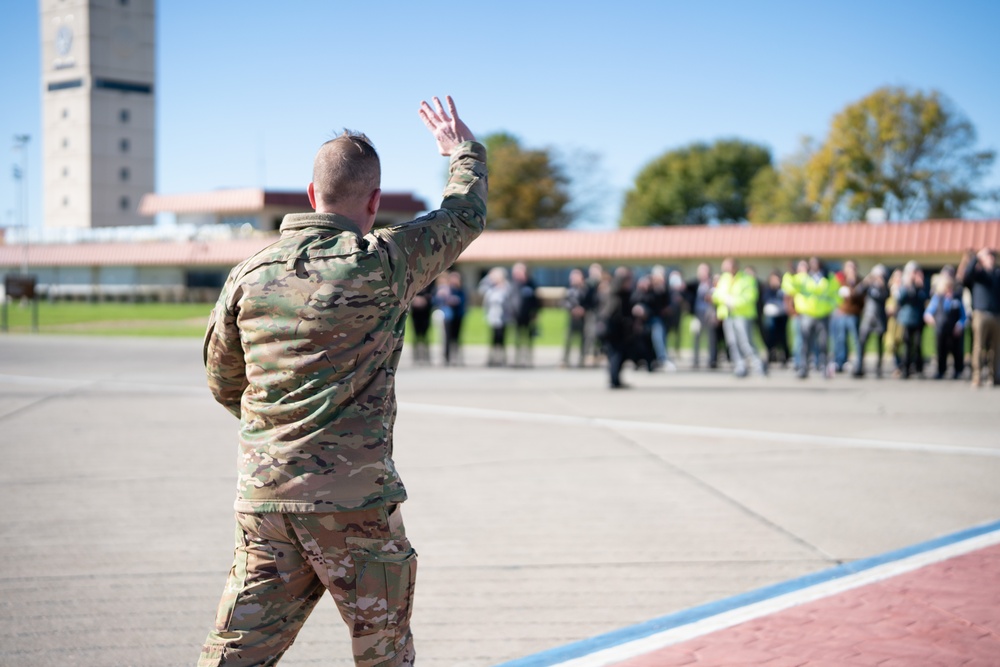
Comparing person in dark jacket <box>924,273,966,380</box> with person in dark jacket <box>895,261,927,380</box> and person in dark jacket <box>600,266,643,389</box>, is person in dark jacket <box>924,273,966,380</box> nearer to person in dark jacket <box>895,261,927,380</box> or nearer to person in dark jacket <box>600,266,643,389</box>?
person in dark jacket <box>895,261,927,380</box>

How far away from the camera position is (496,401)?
13531 millimetres

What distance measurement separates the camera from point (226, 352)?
2.95 m

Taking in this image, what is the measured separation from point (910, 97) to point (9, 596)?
60195 mm

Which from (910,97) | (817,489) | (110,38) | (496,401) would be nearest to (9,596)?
(817,489)

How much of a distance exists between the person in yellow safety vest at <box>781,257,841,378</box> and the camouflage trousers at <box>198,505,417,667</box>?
15.7 meters

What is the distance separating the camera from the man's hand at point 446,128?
322cm

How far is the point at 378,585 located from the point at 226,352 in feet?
2.63

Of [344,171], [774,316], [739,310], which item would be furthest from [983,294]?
[344,171]

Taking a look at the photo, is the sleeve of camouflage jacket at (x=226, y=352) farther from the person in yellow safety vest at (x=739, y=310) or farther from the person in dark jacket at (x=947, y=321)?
the person in dark jacket at (x=947, y=321)

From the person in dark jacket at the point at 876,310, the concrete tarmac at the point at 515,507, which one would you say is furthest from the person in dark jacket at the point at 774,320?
the concrete tarmac at the point at 515,507

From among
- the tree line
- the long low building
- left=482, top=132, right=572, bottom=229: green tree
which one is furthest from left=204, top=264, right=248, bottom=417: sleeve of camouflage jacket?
left=482, top=132, right=572, bottom=229: green tree

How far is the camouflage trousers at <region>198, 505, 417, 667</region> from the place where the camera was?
107 inches

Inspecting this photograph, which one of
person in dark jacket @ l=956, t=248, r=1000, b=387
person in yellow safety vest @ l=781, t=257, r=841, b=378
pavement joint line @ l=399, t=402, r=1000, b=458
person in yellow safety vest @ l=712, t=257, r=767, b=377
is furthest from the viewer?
person in yellow safety vest @ l=781, t=257, r=841, b=378

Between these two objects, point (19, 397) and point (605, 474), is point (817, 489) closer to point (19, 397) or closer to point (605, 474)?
point (605, 474)
